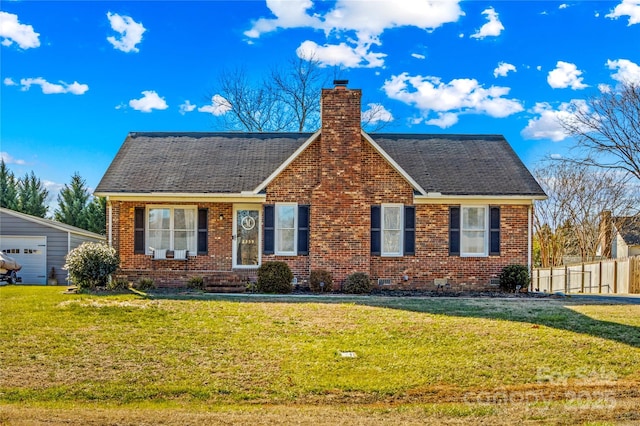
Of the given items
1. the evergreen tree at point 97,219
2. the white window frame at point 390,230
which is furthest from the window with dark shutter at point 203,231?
the evergreen tree at point 97,219

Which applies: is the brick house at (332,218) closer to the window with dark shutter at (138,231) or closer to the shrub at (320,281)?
the window with dark shutter at (138,231)

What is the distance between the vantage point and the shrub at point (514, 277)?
768 inches

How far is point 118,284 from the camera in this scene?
19203 mm

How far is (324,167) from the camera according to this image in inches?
767

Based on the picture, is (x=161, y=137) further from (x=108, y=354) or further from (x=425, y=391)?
(x=425, y=391)

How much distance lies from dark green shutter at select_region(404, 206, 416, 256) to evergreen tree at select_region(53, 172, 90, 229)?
87.2ft

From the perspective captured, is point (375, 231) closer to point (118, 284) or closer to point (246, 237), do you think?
point (246, 237)

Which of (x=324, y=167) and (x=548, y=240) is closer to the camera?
(x=324, y=167)

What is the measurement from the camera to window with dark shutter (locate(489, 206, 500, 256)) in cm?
2008

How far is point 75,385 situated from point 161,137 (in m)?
15.7

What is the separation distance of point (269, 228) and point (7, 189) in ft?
91.3

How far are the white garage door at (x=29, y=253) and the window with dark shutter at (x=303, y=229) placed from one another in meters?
12.7

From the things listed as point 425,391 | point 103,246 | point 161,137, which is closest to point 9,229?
point 161,137

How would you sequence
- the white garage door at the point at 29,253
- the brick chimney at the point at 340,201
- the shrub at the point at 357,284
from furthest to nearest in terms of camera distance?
the white garage door at the point at 29,253
the brick chimney at the point at 340,201
the shrub at the point at 357,284
